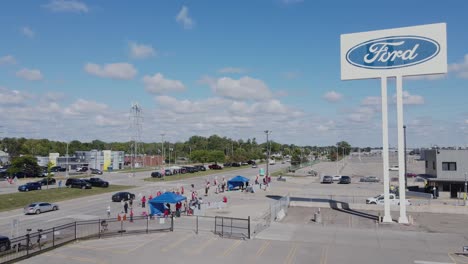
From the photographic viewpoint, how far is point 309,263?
64.3 ft

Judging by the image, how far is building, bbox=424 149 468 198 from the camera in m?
49.8

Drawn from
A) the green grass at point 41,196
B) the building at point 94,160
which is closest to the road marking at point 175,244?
the green grass at point 41,196

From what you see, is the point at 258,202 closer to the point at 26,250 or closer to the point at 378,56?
the point at 378,56

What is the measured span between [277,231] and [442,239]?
34.2ft

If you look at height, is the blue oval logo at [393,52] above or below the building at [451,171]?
above

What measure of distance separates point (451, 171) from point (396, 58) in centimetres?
2550

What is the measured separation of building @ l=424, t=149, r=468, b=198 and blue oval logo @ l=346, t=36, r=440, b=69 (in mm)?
24133

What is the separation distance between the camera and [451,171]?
1992 inches

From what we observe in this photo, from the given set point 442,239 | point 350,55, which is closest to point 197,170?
point 350,55

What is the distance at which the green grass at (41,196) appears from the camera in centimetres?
4193

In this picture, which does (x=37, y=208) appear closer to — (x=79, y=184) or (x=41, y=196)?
(x=41, y=196)

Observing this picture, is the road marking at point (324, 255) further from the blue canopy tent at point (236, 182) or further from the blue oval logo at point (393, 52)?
the blue canopy tent at point (236, 182)

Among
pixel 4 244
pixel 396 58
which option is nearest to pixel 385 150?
pixel 396 58

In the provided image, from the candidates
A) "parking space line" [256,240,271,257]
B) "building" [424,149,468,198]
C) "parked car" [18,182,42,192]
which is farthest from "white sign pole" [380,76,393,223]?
"parked car" [18,182,42,192]
